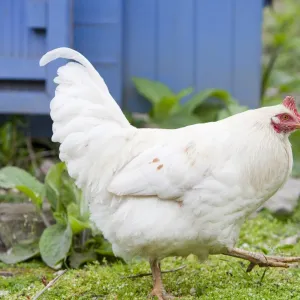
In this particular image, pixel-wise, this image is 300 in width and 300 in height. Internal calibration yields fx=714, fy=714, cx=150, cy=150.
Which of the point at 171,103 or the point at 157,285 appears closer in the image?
the point at 157,285

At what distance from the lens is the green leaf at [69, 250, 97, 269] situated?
5.77 m

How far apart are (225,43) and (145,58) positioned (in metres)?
0.95

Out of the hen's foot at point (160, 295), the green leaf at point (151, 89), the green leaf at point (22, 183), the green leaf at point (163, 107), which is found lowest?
the hen's foot at point (160, 295)

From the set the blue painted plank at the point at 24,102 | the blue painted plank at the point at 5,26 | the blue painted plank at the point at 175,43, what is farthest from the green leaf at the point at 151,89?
the blue painted plank at the point at 5,26

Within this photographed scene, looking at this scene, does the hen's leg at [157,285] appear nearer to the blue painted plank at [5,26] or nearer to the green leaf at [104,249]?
the green leaf at [104,249]

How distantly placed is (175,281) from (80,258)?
1027mm

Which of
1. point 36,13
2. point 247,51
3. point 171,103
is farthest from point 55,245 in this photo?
point 247,51

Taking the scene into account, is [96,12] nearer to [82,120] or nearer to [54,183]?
[54,183]

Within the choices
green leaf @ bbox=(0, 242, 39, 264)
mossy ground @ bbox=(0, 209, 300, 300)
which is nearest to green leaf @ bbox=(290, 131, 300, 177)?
mossy ground @ bbox=(0, 209, 300, 300)

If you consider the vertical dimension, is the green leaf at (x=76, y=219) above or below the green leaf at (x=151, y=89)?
below

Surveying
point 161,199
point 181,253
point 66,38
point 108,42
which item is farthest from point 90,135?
point 108,42

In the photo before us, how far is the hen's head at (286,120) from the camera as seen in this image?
4473 millimetres

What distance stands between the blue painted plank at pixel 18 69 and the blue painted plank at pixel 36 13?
1.17ft

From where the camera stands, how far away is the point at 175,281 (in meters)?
5.15
